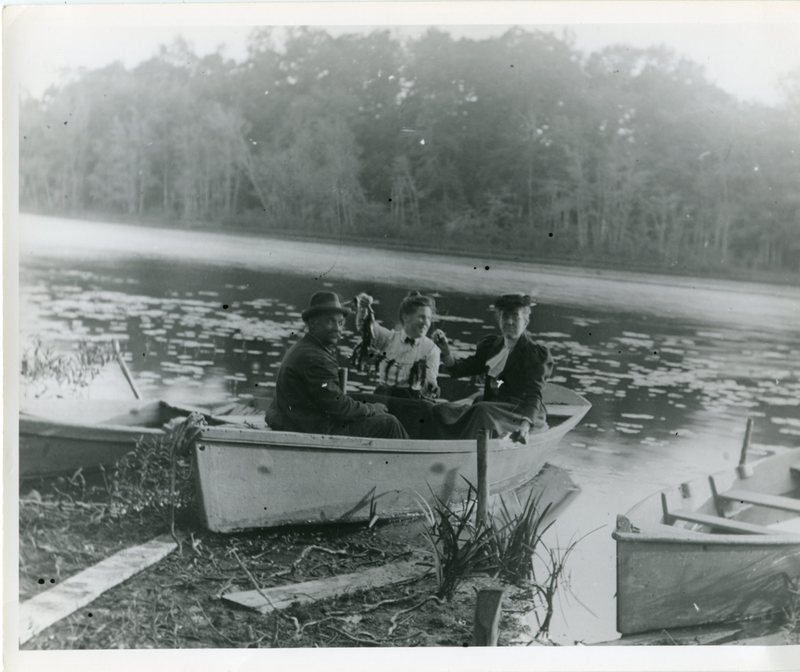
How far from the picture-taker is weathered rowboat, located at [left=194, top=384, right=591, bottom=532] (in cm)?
373

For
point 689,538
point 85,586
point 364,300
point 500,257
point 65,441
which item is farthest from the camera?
point 500,257

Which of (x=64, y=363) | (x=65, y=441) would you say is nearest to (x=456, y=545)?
(x=65, y=441)

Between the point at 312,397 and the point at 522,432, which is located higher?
the point at 312,397

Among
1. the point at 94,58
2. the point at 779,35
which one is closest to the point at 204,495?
the point at 94,58

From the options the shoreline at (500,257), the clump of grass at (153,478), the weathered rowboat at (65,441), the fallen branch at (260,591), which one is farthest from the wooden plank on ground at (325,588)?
the shoreline at (500,257)

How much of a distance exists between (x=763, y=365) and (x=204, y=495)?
271 centimetres

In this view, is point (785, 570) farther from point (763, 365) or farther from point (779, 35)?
point (779, 35)

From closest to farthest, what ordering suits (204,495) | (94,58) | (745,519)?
1. (204,495)
2. (94,58)
3. (745,519)

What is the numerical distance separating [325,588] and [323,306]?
1.29 m

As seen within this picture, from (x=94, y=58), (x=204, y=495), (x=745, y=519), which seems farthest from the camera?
(x=745, y=519)

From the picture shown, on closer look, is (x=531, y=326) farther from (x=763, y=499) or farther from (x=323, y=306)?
(x=763, y=499)

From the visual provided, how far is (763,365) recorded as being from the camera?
4.11m

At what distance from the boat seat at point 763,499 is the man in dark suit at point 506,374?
3.20ft

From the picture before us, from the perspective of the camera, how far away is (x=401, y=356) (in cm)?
405
